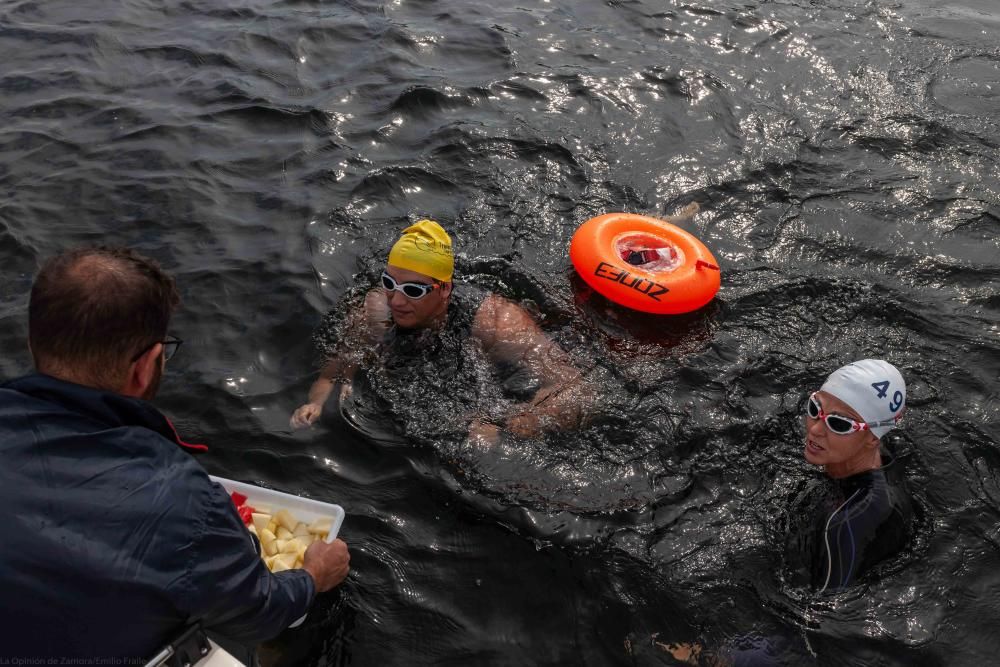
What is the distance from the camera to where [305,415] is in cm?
579

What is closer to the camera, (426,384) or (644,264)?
(426,384)

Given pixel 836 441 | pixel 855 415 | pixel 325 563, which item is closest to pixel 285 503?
pixel 325 563

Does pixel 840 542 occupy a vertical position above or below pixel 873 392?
below

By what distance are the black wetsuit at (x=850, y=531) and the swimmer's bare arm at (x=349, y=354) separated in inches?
132

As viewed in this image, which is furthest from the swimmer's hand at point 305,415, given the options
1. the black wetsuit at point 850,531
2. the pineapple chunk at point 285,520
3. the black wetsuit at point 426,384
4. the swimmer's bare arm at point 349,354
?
the black wetsuit at point 850,531

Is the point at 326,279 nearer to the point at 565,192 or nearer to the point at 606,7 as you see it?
the point at 565,192

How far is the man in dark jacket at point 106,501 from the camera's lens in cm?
275

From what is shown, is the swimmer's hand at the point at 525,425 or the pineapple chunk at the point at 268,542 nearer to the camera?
the pineapple chunk at the point at 268,542

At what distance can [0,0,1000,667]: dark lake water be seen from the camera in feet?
15.7

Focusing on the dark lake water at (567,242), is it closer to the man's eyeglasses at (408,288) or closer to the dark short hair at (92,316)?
the man's eyeglasses at (408,288)

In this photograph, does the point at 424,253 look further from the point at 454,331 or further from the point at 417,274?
the point at 454,331

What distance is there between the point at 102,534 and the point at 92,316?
2.75 ft

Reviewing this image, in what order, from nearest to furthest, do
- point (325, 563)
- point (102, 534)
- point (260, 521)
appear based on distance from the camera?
point (102, 534), point (325, 563), point (260, 521)

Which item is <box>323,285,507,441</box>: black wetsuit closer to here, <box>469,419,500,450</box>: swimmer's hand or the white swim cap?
<box>469,419,500,450</box>: swimmer's hand
